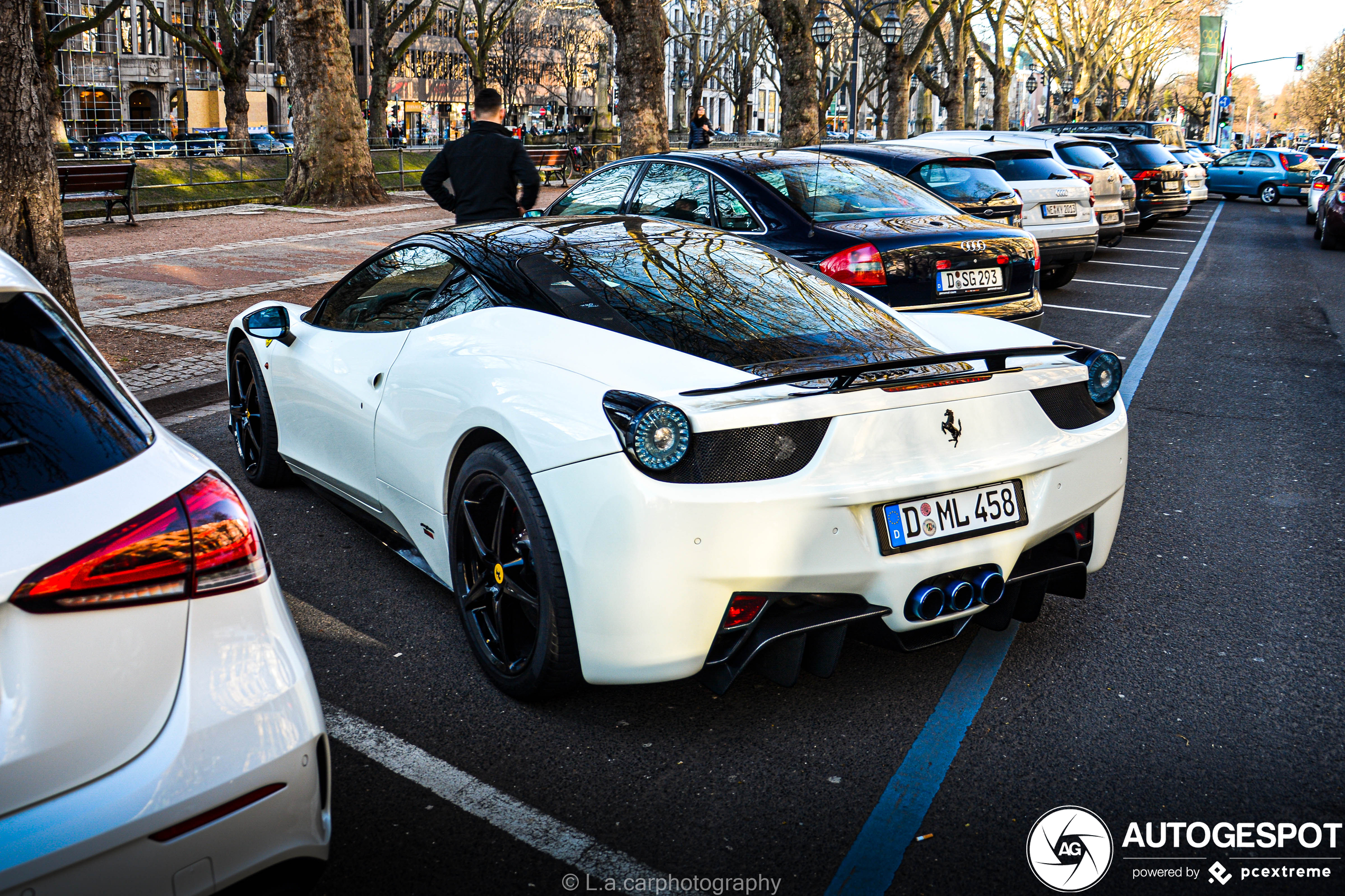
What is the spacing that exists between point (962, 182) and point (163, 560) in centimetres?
998

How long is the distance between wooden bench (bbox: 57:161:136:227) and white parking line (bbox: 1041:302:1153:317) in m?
13.9

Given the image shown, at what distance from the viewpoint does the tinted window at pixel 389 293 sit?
4059mm

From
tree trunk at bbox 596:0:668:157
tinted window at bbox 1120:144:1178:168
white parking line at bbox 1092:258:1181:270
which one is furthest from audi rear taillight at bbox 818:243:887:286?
tinted window at bbox 1120:144:1178:168

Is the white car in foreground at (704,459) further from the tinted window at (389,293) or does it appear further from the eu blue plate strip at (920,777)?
the eu blue plate strip at (920,777)

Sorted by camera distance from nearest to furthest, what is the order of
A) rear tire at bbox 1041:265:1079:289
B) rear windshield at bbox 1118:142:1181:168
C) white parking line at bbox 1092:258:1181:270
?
rear tire at bbox 1041:265:1079:289
white parking line at bbox 1092:258:1181:270
rear windshield at bbox 1118:142:1181:168

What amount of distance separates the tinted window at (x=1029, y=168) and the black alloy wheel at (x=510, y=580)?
11216mm

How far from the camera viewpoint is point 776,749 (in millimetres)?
3105

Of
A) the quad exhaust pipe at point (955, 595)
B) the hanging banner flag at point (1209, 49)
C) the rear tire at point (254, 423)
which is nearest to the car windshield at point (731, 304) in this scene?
the quad exhaust pipe at point (955, 595)

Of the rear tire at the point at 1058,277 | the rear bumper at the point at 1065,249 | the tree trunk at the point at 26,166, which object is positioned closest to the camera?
the tree trunk at the point at 26,166

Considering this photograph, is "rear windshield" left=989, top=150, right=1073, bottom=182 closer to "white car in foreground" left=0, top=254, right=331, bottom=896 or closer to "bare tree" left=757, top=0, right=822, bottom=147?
"white car in foreground" left=0, top=254, right=331, bottom=896

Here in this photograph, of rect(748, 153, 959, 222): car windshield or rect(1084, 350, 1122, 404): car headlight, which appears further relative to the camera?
rect(748, 153, 959, 222): car windshield

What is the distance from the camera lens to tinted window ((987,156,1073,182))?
13289mm

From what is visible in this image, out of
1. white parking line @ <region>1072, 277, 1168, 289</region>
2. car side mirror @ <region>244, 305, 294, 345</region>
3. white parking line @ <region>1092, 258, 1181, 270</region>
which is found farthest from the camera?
white parking line @ <region>1092, 258, 1181, 270</region>

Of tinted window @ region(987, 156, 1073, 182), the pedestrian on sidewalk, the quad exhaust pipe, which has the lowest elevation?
the quad exhaust pipe
